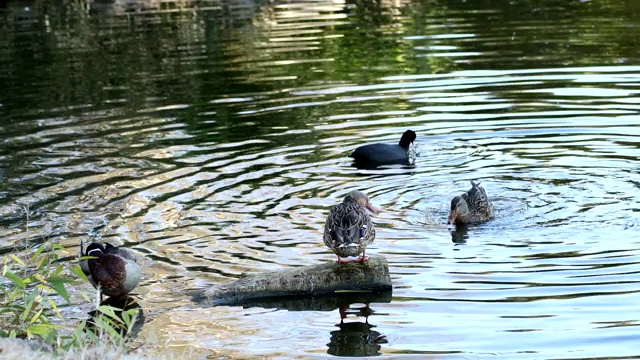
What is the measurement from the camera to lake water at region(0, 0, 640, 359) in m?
9.77

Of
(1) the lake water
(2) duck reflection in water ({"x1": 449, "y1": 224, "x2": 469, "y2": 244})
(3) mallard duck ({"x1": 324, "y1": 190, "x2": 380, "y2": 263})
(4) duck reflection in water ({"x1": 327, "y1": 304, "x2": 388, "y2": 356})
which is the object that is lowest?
(4) duck reflection in water ({"x1": 327, "y1": 304, "x2": 388, "y2": 356})

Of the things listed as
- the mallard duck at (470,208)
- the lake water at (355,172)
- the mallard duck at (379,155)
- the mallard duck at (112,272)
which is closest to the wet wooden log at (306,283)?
the lake water at (355,172)

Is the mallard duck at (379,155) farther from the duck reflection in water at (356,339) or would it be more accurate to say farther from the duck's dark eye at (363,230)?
the duck reflection in water at (356,339)

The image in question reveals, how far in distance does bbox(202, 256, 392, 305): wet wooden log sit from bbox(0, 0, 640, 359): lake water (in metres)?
0.18

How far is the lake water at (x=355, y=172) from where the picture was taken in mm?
9773

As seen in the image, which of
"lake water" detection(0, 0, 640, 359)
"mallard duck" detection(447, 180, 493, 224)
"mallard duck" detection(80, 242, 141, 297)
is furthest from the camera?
"mallard duck" detection(447, 180, 493, 224)

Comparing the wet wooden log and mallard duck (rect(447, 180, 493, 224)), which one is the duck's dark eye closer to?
the wet wooden log

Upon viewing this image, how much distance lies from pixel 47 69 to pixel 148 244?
15.0 m

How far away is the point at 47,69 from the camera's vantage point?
2611cm

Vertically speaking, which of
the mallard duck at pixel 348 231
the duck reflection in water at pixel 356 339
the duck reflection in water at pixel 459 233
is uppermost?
the mallard duck at pixel 348 231

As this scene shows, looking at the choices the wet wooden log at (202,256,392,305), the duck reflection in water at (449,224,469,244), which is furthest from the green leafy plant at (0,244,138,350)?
the duck reflection in water at (449,224,469,244)

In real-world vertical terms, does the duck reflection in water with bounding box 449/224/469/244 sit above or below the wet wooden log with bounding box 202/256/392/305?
below

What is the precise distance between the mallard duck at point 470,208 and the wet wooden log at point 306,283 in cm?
224

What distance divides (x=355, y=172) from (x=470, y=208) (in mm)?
2956
